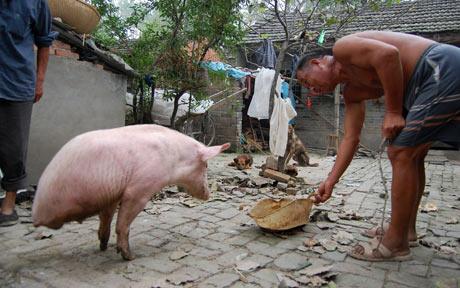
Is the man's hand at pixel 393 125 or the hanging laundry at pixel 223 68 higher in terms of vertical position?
the hanging laundry at pixel 223 68

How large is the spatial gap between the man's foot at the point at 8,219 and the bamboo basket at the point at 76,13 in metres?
2.58

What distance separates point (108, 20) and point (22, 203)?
3867 millimetres

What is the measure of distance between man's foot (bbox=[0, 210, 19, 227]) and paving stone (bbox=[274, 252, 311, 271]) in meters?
2.55

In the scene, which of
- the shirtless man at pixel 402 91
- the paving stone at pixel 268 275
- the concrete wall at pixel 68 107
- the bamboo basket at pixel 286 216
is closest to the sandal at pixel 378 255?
the shirtless man at pixel 402 91

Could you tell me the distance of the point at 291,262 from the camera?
282 centimetres

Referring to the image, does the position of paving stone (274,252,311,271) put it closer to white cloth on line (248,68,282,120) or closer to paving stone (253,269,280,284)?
paving stone (253,269,280,284)

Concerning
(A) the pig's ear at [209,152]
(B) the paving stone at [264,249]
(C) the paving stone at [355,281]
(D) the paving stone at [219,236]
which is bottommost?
(D) the paving stone at [219,236]

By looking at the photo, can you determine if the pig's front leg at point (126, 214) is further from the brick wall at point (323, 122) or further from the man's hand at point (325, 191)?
the brick wall at point (323, 122)

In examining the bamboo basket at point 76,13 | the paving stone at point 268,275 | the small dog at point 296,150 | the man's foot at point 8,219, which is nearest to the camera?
the paving stone at point 268,275

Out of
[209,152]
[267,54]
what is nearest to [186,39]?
[209,152]

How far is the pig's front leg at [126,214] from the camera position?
262 centimetres

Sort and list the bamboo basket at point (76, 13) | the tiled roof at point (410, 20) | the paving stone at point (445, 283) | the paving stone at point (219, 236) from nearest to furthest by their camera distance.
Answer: the paving stone at point (445, 283)
the paving stone at point (219, 236)
the bamboo basket at point (76, 13)
the tiled roof at point (410, 20)

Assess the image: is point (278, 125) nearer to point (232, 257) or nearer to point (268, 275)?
point (232, 257)

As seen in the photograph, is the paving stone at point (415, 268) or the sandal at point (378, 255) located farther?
the sandal at point (378, 255)
